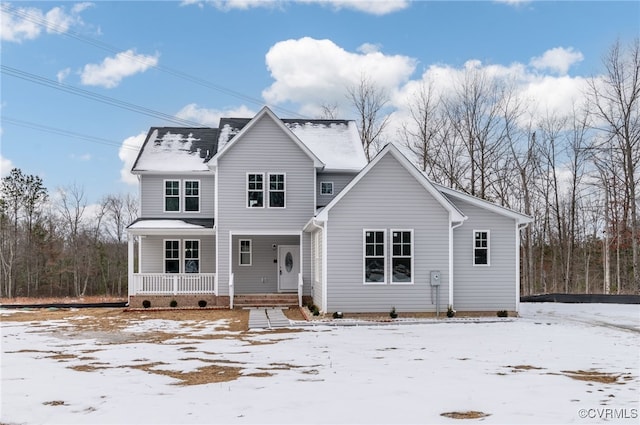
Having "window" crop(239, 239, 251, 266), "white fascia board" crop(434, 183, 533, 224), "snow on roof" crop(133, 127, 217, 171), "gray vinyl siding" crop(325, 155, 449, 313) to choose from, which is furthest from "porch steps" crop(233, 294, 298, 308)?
"white fascia board" crop(434, 183, 533, 224)

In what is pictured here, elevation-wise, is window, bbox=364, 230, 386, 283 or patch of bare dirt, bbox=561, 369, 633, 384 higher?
window, bbox=364, 230, 386, 283

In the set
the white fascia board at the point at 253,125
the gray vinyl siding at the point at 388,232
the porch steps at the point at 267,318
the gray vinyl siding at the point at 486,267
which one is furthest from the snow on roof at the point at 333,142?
the porch steps at the point at 267,318

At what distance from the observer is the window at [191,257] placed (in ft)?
77.0

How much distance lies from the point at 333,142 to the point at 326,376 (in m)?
16.7

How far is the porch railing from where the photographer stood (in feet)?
71.6

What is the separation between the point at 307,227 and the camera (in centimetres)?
2081

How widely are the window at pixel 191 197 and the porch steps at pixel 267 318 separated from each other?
5072mm

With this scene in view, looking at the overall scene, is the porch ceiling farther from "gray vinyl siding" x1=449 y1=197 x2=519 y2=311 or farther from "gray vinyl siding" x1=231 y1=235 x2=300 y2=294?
"gray vinyl siding" x1=449 y1=197 x2=519 y2=311

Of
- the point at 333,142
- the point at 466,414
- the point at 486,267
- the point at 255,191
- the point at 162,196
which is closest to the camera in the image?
the point at 466,414

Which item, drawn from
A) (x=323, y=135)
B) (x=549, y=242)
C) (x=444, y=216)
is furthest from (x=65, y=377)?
(x=549, y=242)

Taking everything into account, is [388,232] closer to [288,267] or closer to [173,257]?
[288,267]

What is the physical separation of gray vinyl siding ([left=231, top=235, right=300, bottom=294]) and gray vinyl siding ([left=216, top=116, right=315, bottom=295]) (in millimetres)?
1813

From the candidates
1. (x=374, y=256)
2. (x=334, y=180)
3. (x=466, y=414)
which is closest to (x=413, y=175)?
(x=374, y=256)

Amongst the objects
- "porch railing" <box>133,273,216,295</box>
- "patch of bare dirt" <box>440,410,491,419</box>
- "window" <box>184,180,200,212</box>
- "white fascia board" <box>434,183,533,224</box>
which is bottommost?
"patch of bare dirt" <box>440,410,491,419</box>
